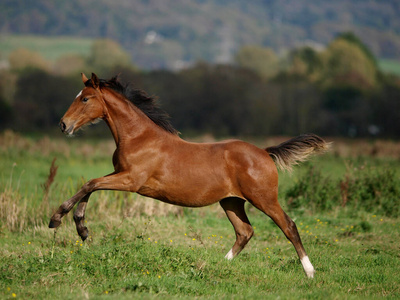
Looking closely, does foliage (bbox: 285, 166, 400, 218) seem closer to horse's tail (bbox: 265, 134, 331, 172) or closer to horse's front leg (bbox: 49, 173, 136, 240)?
horse's tail (bbox: 265, 134, 331, 172)

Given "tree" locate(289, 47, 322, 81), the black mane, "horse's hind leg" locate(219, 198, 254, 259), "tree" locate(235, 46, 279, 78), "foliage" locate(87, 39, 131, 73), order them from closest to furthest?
the black mane → "horse's hind leg" locate(219, 198, 254, 259) → "tree" locate(289, 47, 322, 81) → "foliage" locate(87, 39, 131, 73) → "tree" locate(235, 46, 279, 78)

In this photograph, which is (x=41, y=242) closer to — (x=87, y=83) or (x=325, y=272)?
(x=87, y=83)

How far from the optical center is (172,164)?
Answer: 25.5 ft

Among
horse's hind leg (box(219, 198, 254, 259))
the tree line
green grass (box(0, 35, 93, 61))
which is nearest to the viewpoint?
horse's hind leg (box(219, 198, 254, 259))

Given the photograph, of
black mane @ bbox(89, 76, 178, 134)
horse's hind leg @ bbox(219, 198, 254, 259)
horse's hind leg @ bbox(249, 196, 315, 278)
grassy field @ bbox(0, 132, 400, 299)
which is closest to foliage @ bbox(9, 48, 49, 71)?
grassy field @ bbox(0, 132, 400, 299)

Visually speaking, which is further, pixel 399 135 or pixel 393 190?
pixel 399 135

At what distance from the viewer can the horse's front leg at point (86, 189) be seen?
732 cm

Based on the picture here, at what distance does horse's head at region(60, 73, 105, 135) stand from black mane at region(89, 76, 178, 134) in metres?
0.29

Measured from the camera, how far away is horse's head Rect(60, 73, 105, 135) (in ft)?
25.2

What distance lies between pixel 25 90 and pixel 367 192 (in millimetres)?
58395

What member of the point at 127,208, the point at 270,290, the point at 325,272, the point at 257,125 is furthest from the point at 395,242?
the point at 257,125

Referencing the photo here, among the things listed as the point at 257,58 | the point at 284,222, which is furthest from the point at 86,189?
the point at 257,58

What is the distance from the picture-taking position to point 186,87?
7550 centimetres

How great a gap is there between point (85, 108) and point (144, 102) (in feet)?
3.20
